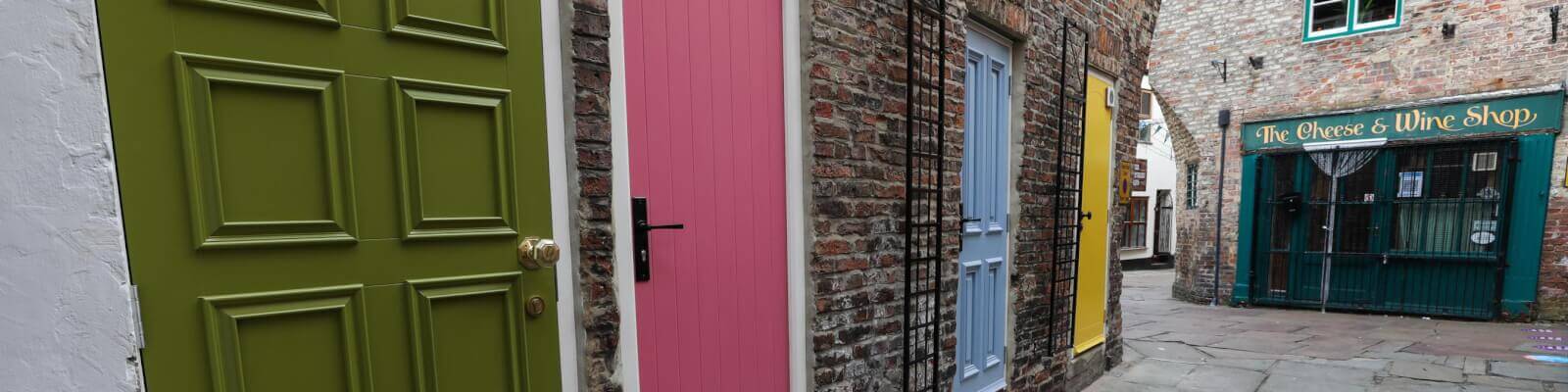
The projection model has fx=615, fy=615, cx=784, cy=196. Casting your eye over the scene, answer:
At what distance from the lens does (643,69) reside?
1.99m

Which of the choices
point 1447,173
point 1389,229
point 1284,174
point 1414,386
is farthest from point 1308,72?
→ point 1414,386

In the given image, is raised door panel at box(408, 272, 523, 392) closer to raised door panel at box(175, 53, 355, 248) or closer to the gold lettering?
raised door panel at box(175, 53, 355, 248)

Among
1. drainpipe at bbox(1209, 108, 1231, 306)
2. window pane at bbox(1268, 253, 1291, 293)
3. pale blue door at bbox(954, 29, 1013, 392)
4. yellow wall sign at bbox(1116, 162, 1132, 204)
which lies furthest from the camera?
drainpipe at bbox(1209, 108, 1231, 306)

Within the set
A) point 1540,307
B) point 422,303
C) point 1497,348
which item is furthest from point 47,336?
point 1540,307

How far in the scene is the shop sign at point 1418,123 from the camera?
607 centimetres

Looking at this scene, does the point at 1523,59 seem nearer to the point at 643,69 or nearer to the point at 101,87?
the point at 643,69

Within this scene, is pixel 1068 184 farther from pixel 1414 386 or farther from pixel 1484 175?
pixel 1484 175

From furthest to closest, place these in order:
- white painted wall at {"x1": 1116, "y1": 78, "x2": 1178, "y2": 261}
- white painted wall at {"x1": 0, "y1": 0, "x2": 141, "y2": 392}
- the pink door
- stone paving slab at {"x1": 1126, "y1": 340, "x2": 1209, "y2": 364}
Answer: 1. white painted wall at {"x1": 1116, "y1": 78, "x2": 1178, "y2": 261}
2. stone paving slab at {"x1": 1126, "y1": 340, "x2": 1209, "y2": 364}
3. the pink door
4. white painted wall at {"x1": 0, "y1": 0, "x2": 141, "y2": 392}

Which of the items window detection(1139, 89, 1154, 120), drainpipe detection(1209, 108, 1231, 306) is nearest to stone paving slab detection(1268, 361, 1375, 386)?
drainpipe detection(1209, 108, 1231, 306)

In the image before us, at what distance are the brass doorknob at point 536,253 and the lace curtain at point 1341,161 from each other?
8.91 metres

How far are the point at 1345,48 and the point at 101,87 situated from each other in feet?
32.2

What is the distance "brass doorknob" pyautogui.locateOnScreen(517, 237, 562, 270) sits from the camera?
171cm

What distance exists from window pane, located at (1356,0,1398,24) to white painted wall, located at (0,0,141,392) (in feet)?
32.3

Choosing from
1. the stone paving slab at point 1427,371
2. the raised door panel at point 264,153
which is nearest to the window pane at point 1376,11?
the stone paving slab at point 1427,371
